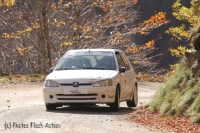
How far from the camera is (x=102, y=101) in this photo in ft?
50.2

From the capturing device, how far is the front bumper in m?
15.3

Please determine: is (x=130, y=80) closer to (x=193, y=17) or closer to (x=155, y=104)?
(x=155, y=104)

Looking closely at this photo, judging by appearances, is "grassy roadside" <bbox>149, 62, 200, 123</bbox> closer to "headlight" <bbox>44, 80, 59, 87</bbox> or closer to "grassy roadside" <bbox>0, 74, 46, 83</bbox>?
"headlight" <bbox>44, 80, 59, 87</bbox>

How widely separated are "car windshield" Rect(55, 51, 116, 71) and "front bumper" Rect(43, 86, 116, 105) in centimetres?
124

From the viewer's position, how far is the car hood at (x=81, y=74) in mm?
15414

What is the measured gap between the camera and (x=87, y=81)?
1531 cm

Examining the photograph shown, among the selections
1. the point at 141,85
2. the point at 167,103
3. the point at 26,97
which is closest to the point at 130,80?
the point at 167,103

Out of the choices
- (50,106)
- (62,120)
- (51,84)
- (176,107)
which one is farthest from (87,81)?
(176,107)

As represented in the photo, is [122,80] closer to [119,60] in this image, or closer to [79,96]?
[119,60]

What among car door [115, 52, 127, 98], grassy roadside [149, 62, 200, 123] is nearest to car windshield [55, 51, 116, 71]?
car door [115, 52, 127, 98]

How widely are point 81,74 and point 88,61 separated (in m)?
1.21

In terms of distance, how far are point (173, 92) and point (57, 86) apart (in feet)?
9.19

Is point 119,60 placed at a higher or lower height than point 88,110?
higher

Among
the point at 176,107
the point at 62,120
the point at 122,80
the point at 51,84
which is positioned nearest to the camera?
the point at 62,120
